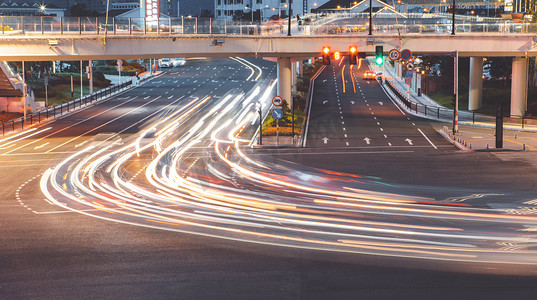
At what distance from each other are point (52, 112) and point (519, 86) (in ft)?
145

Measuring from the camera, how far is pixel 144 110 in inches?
2835

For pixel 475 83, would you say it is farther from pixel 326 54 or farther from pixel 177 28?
pixel 177 28

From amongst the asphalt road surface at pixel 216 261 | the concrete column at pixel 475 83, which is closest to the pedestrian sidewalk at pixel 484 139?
the asphalt road surface at pixel 216 261

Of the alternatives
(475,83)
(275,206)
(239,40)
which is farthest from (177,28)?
(475,83)

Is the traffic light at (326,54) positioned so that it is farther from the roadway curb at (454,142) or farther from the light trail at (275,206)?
the roadway curb at (454,142)

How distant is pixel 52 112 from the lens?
70312 mm

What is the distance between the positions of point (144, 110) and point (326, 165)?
117 feet

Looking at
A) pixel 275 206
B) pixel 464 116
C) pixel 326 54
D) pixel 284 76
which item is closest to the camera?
pixel 275 206

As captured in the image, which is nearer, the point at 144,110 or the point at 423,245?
the point at 423,245

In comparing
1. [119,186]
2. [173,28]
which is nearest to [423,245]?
[119,186]

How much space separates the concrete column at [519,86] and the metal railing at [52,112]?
1671 inches

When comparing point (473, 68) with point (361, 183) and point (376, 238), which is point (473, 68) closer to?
point (361, 183)

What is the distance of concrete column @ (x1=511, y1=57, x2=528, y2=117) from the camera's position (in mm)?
63188

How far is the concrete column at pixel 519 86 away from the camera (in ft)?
207
